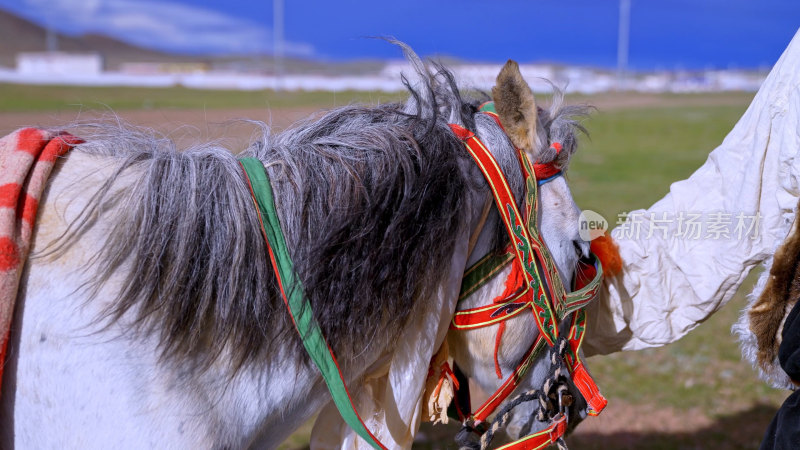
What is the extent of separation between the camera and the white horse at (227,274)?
59.2 inches

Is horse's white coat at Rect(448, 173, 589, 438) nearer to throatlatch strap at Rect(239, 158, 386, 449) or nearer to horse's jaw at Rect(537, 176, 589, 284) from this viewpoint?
horse's jaw at Rect(537, 176, 589, 284)

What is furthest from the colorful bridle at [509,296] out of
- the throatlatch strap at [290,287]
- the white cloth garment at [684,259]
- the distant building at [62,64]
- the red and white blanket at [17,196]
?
the distant building at [62,64]

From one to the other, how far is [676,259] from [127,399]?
1896 mm

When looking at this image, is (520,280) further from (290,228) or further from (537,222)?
(290,228)

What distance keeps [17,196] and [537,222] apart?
142cm

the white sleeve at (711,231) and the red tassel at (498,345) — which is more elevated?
the white sleeve at (711,231)

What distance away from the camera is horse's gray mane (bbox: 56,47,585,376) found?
1.56m

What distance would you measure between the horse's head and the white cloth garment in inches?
6.4

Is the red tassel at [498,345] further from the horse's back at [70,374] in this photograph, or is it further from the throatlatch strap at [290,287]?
the horse's back at [70,374]

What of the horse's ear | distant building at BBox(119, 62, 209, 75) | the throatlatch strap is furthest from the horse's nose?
distant building at BBox(119, 62, 209, 75)

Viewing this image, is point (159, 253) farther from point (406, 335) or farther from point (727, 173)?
point (727, 173)

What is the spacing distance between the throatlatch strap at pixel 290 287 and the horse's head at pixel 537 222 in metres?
0.49

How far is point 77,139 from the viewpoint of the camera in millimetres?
1750

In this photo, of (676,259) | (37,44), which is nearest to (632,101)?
(676,259)
